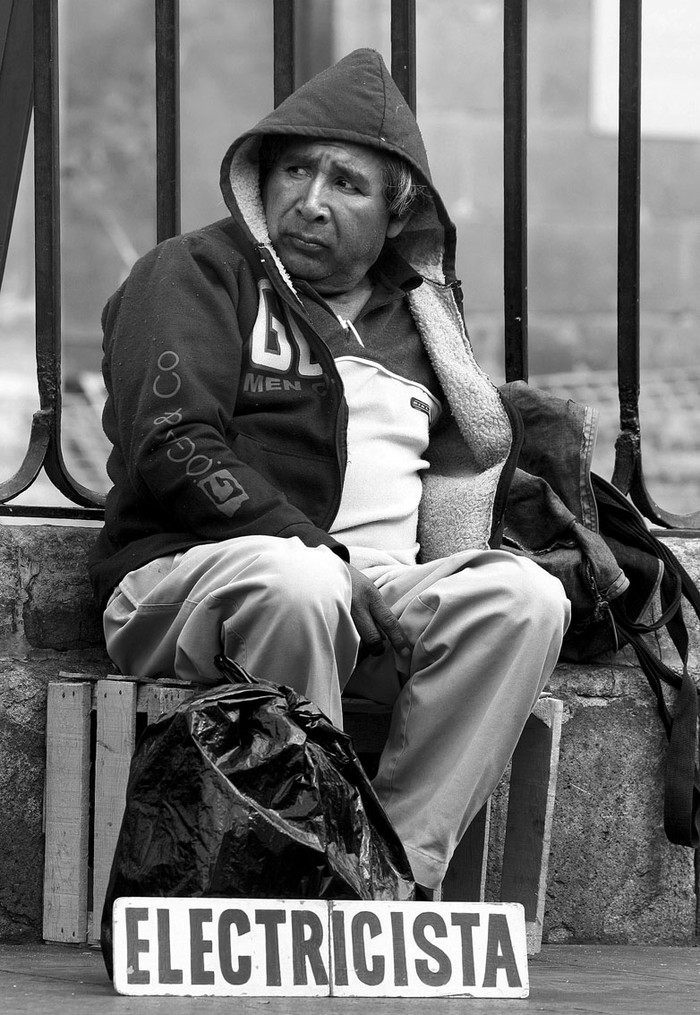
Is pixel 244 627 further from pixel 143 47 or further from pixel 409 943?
pixel 143 47

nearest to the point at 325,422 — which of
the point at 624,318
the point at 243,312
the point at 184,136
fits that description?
the point at 243,312

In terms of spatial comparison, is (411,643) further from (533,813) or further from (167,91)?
(167,91)

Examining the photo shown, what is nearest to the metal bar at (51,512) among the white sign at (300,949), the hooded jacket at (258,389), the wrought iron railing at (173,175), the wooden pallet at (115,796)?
the wrought iron railing at (173,175)

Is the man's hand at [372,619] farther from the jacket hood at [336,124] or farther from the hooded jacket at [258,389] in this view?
the jacket hood at [336,124]

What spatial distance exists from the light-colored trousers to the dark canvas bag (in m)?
0.41

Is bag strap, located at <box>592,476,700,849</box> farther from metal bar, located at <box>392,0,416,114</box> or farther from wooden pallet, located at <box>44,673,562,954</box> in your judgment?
metal bar, located at <box>392,0,416,114</box>

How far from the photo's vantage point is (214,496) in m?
2.38

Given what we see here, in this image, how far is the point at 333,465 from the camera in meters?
2.62

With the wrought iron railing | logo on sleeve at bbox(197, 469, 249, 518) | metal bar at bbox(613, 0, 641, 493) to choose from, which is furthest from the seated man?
metal bar at bbox(613, 0, 641, 493)

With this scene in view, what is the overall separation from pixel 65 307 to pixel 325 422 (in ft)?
3.11

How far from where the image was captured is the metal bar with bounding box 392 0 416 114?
3.09 m

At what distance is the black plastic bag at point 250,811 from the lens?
71.9 inches

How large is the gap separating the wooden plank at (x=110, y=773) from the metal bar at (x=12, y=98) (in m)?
1.06

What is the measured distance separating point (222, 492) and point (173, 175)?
884mm
